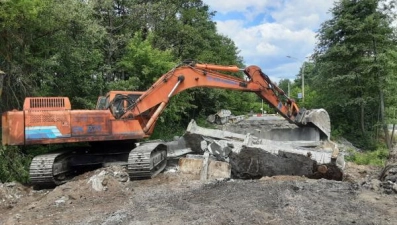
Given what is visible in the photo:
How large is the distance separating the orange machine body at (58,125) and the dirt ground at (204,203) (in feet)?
3.38

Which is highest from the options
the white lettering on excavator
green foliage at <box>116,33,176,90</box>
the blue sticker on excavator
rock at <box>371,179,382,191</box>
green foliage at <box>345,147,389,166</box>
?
green foliage at <box>116,33,176,90</box>

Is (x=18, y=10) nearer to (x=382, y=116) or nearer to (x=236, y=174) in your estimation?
(x=236, y=174)

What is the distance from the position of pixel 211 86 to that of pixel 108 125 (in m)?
2.99

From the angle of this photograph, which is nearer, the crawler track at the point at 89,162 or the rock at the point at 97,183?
the rock at the point at 97,183

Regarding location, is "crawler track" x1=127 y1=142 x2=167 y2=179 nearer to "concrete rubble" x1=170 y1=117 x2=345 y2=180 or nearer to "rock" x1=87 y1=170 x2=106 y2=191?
"rock" x1=87 y1=170 x2=106 y2=191

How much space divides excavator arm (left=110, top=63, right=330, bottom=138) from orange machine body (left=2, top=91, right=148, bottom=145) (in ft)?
1.13

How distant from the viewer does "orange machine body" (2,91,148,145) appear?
8727 millimetres

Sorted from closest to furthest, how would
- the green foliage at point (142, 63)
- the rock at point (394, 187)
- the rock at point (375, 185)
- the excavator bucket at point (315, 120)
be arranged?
the rock at point (394, 187)
the rock at point (375, 185)
the excavator bucket at point (315, 120)
the green foliage at point (142, 63)

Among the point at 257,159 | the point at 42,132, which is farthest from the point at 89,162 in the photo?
the point at 257,159

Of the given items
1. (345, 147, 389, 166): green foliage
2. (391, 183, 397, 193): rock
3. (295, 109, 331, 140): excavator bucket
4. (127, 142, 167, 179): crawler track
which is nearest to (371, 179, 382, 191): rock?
(391, 183, 397, 193): rock

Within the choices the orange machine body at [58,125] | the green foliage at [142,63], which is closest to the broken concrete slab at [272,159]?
the orange machine body at [58,125]

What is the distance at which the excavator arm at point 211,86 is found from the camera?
10.0 m

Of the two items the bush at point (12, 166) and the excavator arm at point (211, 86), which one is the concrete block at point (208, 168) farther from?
the bush at point (12, 166)

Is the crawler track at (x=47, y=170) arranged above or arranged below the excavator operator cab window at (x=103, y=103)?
below
